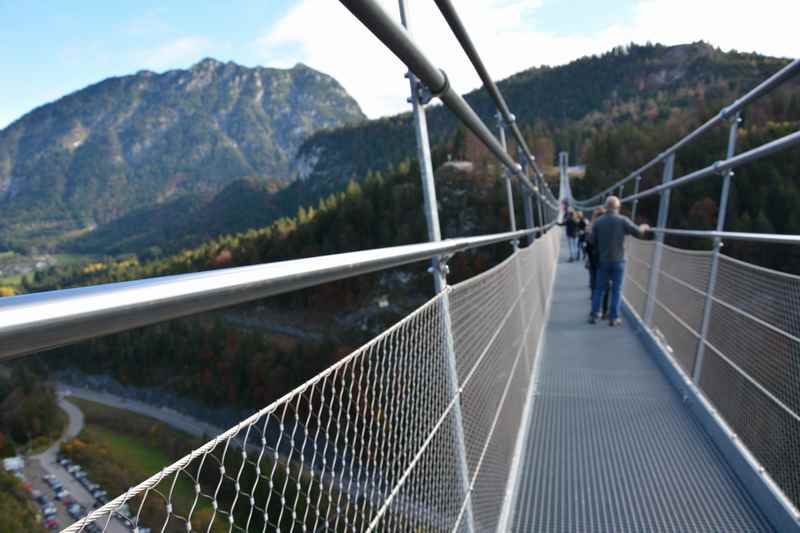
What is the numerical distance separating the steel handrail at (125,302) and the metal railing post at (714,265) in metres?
3.00

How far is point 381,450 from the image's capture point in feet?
3.52

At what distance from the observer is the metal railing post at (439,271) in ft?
5.17

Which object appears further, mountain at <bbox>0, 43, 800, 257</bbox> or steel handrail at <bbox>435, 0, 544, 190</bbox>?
mountain at <bbox>0, 43, 800, 257</bbox>

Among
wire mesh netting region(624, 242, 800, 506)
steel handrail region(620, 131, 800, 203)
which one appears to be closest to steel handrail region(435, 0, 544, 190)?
steel handrail region(620, 131, 800, 203)

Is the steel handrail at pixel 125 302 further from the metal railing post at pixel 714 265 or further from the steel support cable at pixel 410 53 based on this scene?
the metal railing post at pixel 714 265

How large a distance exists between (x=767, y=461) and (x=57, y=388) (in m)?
2.65

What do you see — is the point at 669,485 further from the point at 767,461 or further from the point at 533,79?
the point at 533,79

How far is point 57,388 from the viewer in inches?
55.2

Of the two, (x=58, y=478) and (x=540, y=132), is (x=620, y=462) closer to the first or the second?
(x=58, y=478)

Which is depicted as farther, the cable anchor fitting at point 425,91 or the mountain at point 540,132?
the mountain at point 540,132

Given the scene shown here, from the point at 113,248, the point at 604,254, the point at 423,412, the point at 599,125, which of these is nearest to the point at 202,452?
the point at 423,412

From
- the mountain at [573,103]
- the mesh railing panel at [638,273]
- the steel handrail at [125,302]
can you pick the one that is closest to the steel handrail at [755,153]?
the mesh railing panel at [638,273]

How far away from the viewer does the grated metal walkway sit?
2.28 metres

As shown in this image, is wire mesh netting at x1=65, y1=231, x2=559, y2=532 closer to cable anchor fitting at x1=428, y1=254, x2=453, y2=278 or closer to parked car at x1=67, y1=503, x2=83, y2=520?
cable anchor fitting at x1=428, y1=254, x2=453, y2=278
